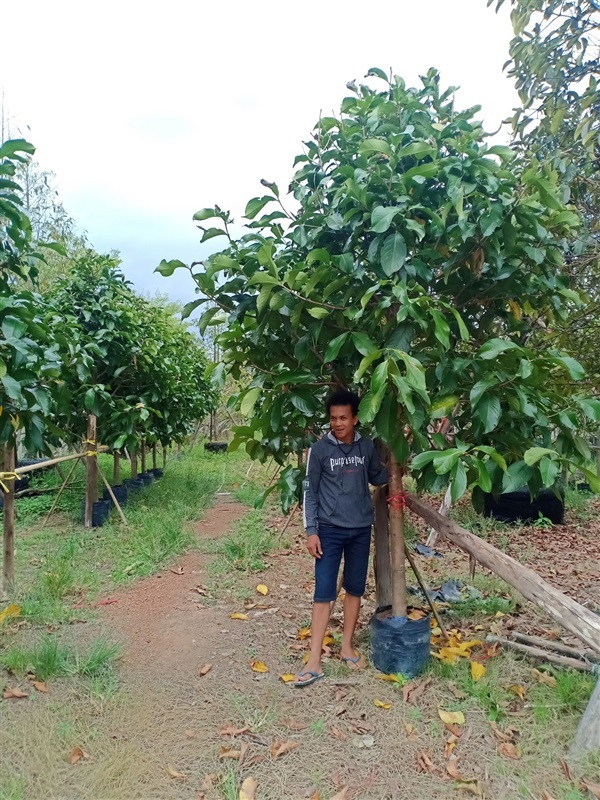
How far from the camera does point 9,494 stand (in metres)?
4.14

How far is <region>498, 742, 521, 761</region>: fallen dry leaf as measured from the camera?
2.42 metres

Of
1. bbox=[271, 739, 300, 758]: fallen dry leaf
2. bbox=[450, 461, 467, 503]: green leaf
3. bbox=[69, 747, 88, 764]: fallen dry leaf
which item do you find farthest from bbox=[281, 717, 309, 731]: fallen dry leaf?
bbox=[450, 461, 467, 503]: green leaf

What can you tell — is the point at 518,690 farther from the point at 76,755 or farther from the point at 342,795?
the point at 76,755

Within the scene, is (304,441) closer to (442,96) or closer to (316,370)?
(316,370)

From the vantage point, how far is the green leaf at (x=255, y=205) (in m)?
2.76

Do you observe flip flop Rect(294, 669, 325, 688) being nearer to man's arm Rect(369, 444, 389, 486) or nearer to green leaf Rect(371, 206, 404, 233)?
man's arm Rect(369, 444, 389, 486)

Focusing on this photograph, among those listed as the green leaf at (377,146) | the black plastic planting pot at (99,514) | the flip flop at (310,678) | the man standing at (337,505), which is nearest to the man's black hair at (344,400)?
the man standing at (337,505)

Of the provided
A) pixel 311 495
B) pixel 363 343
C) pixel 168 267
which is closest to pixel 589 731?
pixel 311 495

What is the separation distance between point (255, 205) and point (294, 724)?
7.89ft

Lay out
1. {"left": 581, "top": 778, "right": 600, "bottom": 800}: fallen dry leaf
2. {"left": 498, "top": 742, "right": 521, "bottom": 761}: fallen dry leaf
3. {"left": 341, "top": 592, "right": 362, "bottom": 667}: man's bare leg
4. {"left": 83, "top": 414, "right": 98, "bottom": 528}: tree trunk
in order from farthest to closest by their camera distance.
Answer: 1. {"left": 83, "top": 414, "right": 98, "bottom": 528}: tree trunk
2. {"left": 341, "top": 592, "right": 362, "bottom": 667}: man's bare leg
3. {"left": 498, "top": 742, "right": 521, "bottom": 761}: fallen dry leaf
4. {"left": 581, "top": 778, "right": 600, "bottom": 800}: fallen dry leaf

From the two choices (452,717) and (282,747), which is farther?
(452,717)

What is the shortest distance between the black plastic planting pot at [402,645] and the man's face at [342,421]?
1.02 m

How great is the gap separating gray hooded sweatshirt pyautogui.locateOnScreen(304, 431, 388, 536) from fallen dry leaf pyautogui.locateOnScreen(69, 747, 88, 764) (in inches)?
55.1

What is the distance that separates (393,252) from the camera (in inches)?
102
